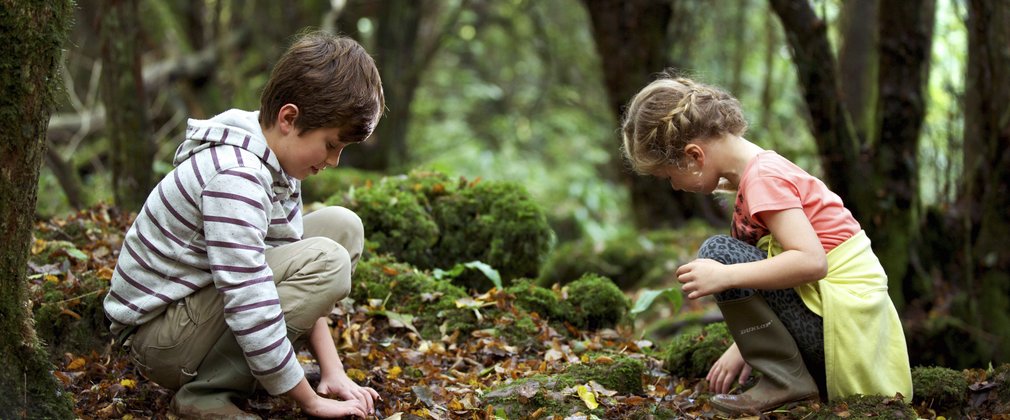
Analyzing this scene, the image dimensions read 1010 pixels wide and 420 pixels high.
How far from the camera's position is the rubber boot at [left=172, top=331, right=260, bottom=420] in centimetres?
303

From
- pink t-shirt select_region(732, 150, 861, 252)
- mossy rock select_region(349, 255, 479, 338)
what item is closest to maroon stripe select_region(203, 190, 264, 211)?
mossy rock select_region(349, 255, 479, 338)

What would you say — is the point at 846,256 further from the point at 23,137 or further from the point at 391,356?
the point at 23,137

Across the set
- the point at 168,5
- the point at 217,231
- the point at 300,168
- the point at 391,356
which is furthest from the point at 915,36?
the point at 168,5

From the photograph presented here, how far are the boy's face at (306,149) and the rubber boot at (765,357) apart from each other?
5.21ft

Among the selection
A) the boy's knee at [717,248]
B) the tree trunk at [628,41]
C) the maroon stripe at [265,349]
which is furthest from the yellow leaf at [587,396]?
the tree trunk at [628,41]

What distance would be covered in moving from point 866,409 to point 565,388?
1.15m

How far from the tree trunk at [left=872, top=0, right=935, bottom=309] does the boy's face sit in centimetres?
441

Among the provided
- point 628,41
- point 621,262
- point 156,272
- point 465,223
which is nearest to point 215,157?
point 156,272

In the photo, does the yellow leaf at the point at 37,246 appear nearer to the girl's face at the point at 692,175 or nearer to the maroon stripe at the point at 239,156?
the maroon stripe at the point at 239,156

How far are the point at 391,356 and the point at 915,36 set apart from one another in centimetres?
452

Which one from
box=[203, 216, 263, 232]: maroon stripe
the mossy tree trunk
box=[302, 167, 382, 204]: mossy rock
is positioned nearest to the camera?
box=[203, 216, 263, 232]: maroon stripe

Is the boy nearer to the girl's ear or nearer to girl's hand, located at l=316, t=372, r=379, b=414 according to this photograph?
girl's hand, located at l=316, t=372, r=379, b=414

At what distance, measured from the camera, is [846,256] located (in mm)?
3264

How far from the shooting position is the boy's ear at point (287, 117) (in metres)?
2.98
